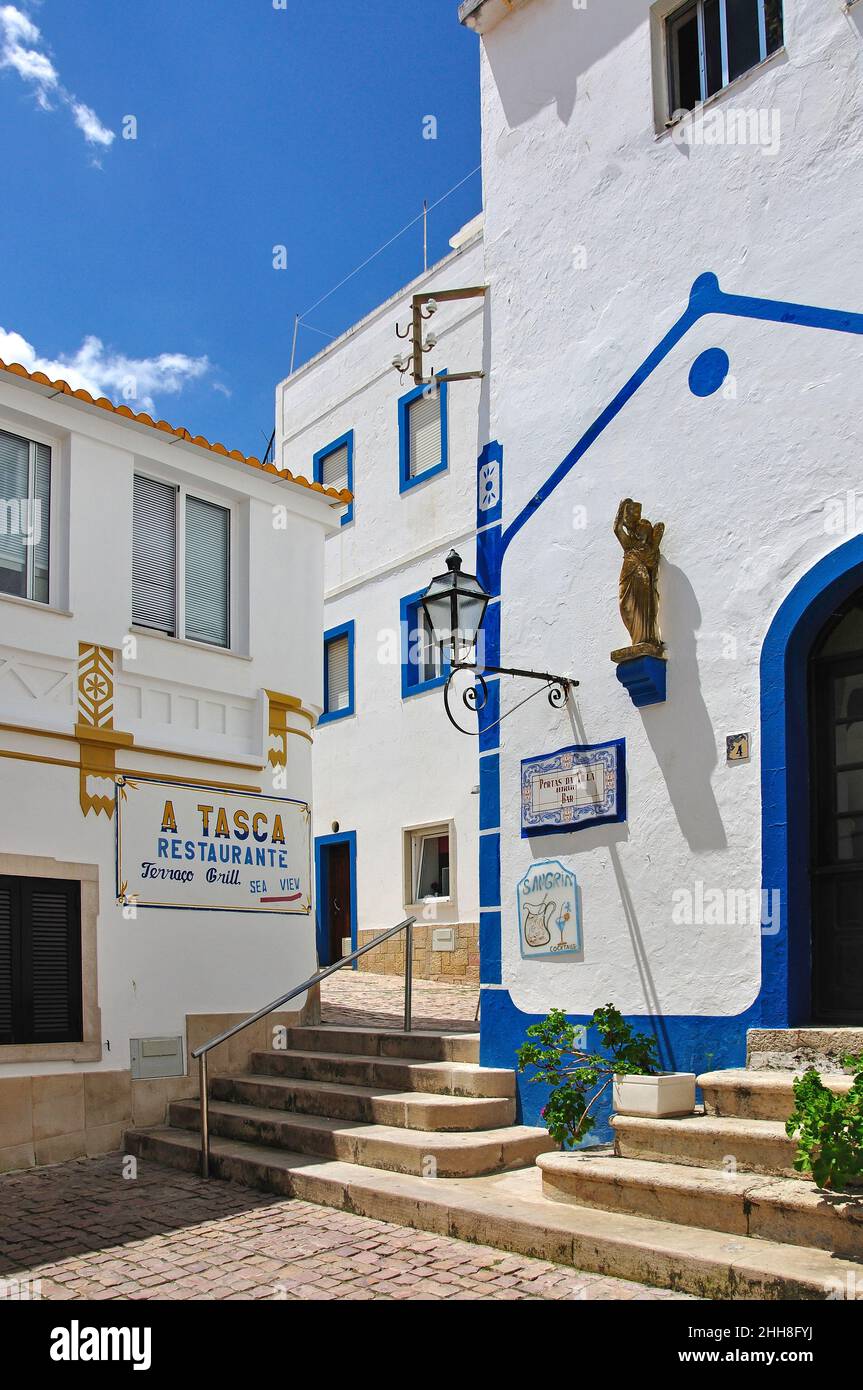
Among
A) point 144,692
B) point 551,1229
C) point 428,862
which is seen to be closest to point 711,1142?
point 551,1229

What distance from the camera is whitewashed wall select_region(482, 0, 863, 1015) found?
24.0 feet

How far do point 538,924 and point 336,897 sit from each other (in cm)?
1019

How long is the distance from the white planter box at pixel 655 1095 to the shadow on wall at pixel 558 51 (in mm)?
6401

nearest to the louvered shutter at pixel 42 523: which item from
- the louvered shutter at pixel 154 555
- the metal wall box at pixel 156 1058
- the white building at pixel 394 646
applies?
the louvered shutter at pixel 154 555

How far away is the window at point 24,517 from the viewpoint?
9.73 metres

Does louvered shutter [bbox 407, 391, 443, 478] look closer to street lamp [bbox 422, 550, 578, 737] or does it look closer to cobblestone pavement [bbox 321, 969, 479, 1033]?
cobblestone pavement [bbox 321, 969, 479, 1033]

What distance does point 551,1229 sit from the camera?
6.08 meters

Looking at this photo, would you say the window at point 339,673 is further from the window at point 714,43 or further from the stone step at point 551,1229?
the window at point 714,43

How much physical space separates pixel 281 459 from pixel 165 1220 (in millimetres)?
14427

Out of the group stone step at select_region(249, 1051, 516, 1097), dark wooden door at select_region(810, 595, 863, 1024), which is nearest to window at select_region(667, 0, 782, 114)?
dark wooden door at select_region(810, 595, 863, 1024)

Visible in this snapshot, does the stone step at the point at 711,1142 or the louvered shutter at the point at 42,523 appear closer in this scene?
the stone step at the point at 711,1142
